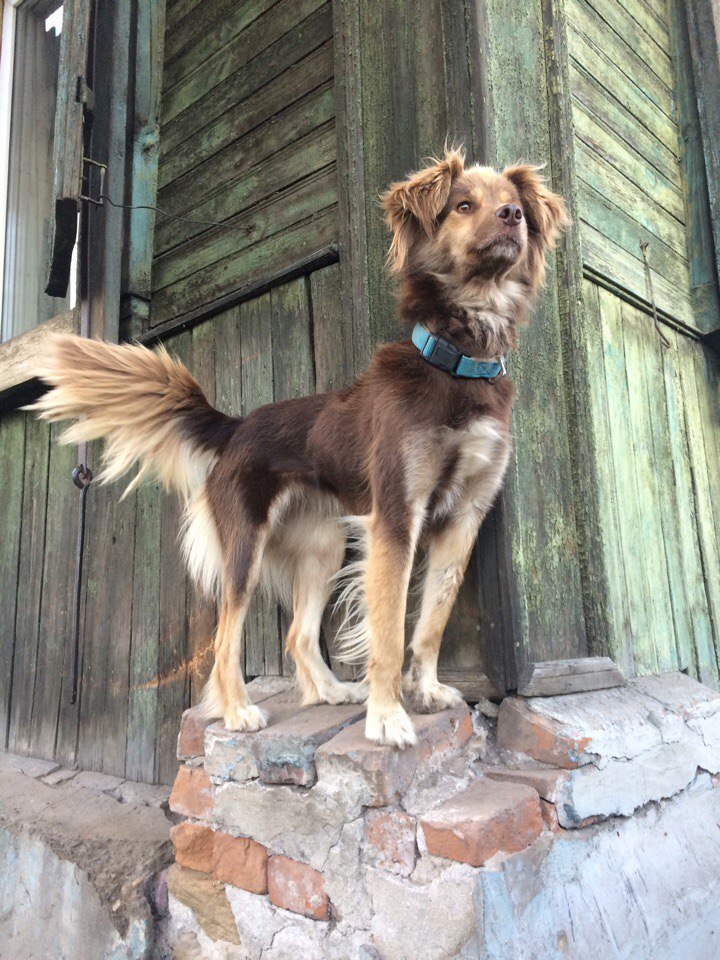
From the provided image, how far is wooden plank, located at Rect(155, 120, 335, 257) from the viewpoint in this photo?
2795 millimetres

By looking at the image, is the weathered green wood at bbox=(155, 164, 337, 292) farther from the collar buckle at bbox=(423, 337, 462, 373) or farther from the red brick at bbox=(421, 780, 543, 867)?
the red brick at bbox=(421, 780, 543, 867)

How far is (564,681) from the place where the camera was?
1998 millimetres

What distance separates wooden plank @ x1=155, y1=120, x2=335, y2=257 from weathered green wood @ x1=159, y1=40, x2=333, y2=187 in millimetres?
201

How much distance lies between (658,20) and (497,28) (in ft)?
5.61

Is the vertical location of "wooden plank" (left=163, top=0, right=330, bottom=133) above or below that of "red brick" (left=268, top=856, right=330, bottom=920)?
above

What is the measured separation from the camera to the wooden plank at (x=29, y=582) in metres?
3.50

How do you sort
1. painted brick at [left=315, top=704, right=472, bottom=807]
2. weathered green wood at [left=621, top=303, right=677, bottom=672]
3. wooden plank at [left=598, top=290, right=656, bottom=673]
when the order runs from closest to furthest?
painted brick at [left=315, top=704, right=472, bottom=807], wooden plank at [left=598, top=290, right=656, bottom=673], weathered green wood at [left=621, top=303, right=677, bottom=672]

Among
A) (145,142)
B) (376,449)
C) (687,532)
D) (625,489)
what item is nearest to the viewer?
(376,449)

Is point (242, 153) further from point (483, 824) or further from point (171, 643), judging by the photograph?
point (483, 824)

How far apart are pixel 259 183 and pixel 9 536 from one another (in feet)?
7.31

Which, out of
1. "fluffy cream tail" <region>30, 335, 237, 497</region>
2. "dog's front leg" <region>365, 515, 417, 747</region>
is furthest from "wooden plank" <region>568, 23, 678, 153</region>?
"dog's front leg" <region>365, 515, 417, 747</region>

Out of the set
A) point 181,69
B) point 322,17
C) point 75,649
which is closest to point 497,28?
point 322,17

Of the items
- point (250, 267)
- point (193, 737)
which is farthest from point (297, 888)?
point (250, 267)

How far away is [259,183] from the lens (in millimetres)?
3031
